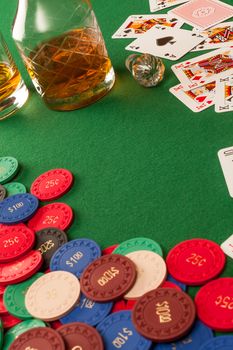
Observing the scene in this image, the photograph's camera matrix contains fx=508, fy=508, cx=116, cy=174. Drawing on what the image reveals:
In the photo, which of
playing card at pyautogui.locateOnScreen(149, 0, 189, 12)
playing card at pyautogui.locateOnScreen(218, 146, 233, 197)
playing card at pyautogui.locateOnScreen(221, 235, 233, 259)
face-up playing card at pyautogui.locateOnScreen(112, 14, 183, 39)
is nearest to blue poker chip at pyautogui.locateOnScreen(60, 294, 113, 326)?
playing card at pyautogui.locateOnScreen(221, 235, 233, 259)

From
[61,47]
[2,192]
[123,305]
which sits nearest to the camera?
[123,305]

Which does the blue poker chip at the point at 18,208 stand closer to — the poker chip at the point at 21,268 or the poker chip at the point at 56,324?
the poker chip at the point at 21,268

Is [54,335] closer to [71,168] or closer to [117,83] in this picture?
[71,168]

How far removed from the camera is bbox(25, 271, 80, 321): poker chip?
824 millimetres

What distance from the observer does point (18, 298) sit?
2.86 ft

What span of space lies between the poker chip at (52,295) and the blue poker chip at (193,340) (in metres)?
0.17

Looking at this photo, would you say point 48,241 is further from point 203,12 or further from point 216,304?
point 203,12

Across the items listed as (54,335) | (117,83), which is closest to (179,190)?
(54,335)

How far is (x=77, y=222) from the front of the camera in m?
1.00

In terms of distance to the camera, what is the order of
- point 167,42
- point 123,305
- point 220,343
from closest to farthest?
point 220,343 < point 123,305 < point 167,42

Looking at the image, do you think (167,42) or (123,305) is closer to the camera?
(123,305)

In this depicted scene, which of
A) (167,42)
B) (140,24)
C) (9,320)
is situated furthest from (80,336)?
(140,24)

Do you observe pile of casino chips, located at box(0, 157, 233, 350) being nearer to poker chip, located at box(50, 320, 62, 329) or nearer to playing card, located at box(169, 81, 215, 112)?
poker chip, located at box(50, 320, 62, 329)

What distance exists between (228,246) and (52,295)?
31 cm
